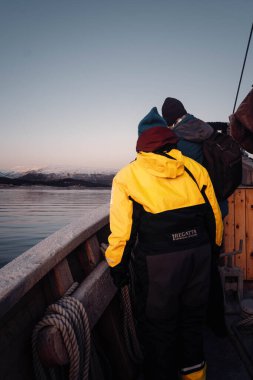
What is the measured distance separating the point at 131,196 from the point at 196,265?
60 centimetres

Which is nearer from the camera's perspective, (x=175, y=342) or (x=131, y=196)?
(x=131, y=196)

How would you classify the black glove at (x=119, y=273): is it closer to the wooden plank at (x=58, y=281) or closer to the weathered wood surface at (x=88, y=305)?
the weathered wood surface at (x=88, y=305)

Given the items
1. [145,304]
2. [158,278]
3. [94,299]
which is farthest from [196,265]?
[94,299]

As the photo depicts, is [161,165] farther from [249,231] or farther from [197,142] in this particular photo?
[249,231]

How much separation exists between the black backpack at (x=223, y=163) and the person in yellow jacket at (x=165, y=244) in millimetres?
552

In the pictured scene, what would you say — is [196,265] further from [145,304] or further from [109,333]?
[109,333]

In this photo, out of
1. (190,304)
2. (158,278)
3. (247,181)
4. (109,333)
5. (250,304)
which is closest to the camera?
(158,278)

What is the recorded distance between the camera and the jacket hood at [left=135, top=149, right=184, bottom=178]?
174 centimetres

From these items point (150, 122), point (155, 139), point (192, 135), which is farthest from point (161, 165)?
point (192, 135)

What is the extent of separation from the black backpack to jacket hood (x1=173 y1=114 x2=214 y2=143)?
6 cm

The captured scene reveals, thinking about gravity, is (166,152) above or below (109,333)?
above

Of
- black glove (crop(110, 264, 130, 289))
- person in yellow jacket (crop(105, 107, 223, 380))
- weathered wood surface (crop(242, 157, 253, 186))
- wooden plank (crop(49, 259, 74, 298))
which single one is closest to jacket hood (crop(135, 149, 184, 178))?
person in yellow jacket (crop(105, 107, 223, 380))

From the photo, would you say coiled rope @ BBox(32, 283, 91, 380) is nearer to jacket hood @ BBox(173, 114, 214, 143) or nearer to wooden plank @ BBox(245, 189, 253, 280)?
jacket hood @ BBox(173, 114, 214, 143)

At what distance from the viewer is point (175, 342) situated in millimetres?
1878
